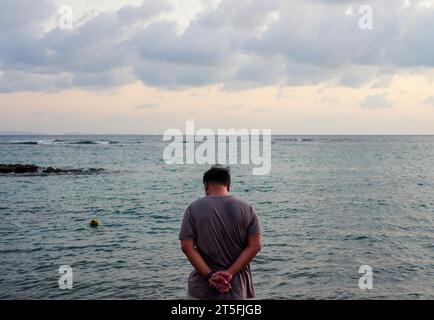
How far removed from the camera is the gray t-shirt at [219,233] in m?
5.06

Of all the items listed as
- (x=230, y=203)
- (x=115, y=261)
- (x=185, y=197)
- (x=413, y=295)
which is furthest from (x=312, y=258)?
(x=185, y=197)

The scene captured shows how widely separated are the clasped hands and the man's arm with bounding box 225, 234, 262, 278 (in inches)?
2.1

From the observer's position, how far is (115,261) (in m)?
18.6

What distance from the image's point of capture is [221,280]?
5.11 meters

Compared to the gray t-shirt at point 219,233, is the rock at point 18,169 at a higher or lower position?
lower

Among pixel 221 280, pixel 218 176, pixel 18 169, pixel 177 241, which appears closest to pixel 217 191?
pixel 218 176

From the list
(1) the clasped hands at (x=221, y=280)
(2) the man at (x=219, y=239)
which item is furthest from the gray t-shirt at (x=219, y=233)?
(1) the clasped hands at (x=221, y=280)

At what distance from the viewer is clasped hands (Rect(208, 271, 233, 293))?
5102 mm

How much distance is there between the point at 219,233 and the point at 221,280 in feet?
1.70

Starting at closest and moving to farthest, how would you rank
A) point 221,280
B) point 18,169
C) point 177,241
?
1. point 221,280
2. point 177,241
3. point 18,169

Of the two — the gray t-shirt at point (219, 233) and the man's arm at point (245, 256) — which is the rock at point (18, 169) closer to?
the gray t-shirt at point (219, 233)

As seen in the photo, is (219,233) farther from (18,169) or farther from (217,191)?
(18,169)
